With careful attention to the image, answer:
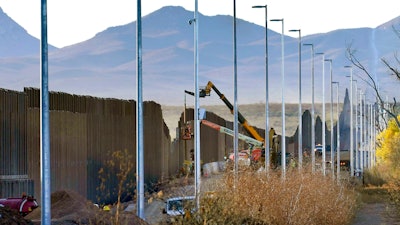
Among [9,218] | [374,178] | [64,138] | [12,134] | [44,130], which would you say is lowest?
[374,178]

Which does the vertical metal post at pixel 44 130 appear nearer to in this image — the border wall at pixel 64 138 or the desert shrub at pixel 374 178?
the border wall at pixel 64 138

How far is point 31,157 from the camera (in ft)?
144

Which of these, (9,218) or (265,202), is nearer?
(9,218)

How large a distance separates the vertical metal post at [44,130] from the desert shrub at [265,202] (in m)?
4.00

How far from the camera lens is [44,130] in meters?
22.3

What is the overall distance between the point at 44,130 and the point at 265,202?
12968 mm

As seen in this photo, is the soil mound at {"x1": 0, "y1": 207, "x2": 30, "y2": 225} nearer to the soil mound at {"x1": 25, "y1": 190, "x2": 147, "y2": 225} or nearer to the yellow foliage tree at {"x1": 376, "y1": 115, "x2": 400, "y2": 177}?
the soil mound at {"x1": 25, "y1": 190, "x2": 147, "y2": 225}

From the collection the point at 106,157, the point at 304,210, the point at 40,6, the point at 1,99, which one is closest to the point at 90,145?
the point at 106,157

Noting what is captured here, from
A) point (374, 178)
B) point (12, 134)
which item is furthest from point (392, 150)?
point (12, 134)

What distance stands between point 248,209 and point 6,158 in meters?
12.0

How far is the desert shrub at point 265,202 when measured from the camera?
27.0 m

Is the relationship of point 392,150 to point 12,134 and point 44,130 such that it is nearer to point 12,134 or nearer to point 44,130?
point 12,134

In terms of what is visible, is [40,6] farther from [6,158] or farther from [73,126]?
[73,126]

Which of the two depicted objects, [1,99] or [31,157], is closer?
[1,99]
